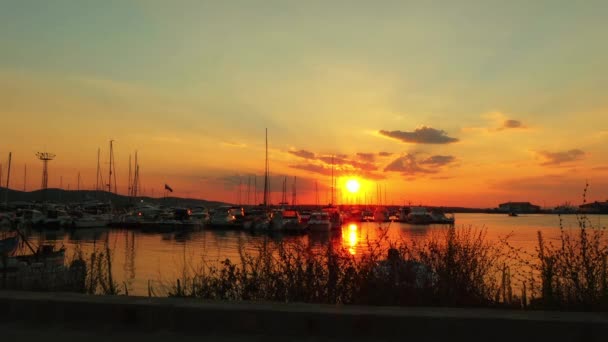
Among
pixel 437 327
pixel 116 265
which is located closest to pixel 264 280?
pixel 437 327

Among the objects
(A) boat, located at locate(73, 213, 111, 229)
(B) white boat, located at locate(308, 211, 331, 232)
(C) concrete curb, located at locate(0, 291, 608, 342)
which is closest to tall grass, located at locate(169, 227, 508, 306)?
(C) concrete curb, located at locate(0, 291, 608, 342)

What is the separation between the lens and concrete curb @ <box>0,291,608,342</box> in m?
5.61

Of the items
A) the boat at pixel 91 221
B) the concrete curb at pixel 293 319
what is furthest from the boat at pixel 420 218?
the concrete curb at pixel 293 319

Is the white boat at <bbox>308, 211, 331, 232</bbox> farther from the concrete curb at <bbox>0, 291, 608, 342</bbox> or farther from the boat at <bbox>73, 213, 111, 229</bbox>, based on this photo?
the concrete curb at <bbox>0, 291, 608, 342</bbox>

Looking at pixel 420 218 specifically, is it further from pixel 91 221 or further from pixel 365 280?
pixel 365 280

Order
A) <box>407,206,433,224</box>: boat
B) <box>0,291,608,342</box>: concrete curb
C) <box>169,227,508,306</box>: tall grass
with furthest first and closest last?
<box>407,206,433,224</box>: boat
<box>169,227,508,306</box>: tall grass
<box>0,291,608,342</box>: concrete curb

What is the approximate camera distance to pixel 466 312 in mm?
6004

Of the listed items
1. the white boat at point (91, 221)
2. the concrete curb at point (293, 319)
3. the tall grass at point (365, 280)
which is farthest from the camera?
the white boat at point (91, 221)

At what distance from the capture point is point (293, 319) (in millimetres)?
5938

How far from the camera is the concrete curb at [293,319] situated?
18.4 ft

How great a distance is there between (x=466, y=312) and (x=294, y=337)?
6.61ft

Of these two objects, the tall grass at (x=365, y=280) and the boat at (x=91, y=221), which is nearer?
the tall grass at (x=365, y=280)

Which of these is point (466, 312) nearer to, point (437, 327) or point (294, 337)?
point (437, 327)

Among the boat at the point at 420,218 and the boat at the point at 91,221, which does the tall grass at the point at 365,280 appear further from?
the boat at the point at 420,218
